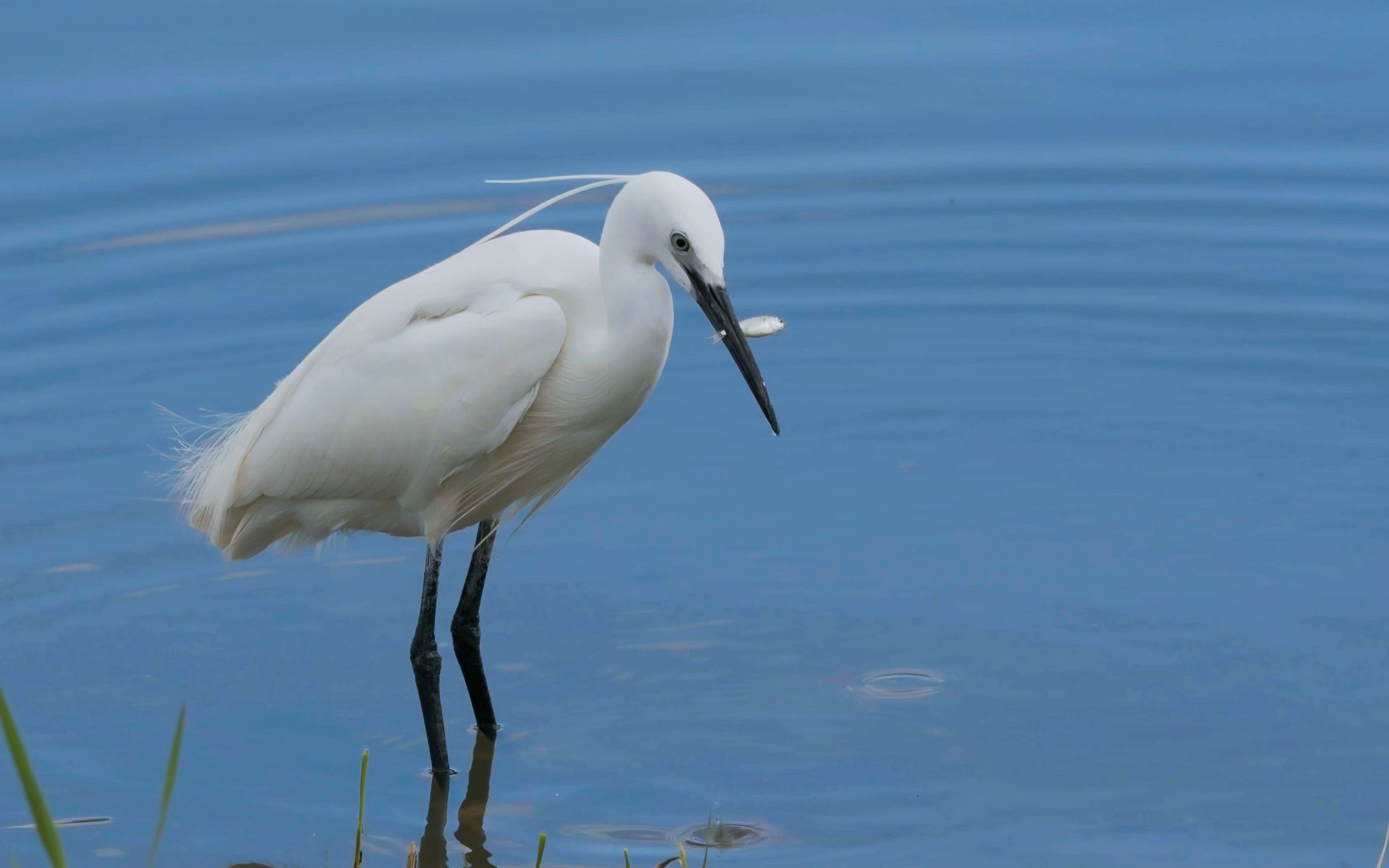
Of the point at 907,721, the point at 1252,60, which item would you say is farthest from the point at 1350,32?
the point at 907,721

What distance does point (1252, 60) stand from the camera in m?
9.57

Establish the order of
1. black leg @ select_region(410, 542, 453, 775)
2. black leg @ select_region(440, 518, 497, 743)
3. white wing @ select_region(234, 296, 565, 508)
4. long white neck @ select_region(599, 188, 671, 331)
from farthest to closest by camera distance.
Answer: black leg @ select_region(440, 518, 497, 743) → black leg @ select_region(410, 542, 453, 775) → white wing @ select_region(234, 296, 565, 508) → long white neck @ select_region(599, 188, 671, 331)

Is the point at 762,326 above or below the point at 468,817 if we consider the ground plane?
above

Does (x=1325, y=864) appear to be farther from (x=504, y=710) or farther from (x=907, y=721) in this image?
(x=504, y=710)

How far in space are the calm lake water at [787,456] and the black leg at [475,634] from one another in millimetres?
102

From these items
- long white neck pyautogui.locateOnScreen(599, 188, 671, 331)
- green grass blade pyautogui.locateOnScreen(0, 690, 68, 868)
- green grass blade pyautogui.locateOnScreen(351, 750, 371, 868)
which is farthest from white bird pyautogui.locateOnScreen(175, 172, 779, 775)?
green grass blade pyautogui.locateOnScreen(0, 690, 68, 868)

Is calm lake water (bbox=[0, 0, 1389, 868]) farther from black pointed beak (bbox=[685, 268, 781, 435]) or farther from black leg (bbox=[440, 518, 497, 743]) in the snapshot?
Answer: black pointed beak (bbox=[685, 268, 781, 435])

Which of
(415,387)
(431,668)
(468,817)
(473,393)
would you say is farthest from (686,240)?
(468,817)

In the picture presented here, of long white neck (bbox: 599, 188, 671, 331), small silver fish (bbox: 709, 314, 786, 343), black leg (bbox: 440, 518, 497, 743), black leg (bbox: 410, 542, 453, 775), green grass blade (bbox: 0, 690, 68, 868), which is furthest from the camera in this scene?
small silver fish (bbox: 709, 314, 786, 343)

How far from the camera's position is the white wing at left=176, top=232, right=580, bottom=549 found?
4594 millimetres

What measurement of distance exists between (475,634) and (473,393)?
944 mm

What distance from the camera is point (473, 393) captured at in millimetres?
4613

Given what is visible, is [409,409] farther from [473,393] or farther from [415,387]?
[473,393]

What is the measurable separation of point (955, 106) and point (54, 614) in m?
5.45
